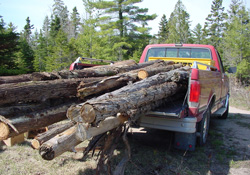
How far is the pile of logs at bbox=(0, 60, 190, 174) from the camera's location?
7.68 ft

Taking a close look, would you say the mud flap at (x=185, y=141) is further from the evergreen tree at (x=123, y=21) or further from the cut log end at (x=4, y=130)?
the evergreen tree at (x=123, y=21)

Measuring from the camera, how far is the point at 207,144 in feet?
17.3

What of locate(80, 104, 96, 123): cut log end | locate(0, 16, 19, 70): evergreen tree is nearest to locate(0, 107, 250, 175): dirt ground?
locate(80, 104, 96, 123): cut log end

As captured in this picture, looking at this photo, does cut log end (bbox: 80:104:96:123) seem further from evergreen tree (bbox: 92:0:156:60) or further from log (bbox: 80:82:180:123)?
evergreen tree (bbox: 92:0:156:60)

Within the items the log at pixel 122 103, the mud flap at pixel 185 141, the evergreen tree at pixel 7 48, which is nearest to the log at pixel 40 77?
the log at pixel 122 103

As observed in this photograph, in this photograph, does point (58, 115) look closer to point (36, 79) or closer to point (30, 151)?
point (36, 79)

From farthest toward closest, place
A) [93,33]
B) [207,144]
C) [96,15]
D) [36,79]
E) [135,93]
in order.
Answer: [96,15] < [93,33] < [207,144] < [36,79] < [135,93]

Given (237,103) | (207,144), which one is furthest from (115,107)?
(237,103)

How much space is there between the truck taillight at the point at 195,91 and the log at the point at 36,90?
6.32ft

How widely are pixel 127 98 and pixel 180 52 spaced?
434 cm

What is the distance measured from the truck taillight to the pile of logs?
0.40 meters

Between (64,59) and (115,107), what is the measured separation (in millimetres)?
26936

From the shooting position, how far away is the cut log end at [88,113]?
2270 mm

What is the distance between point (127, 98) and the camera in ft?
9.66
